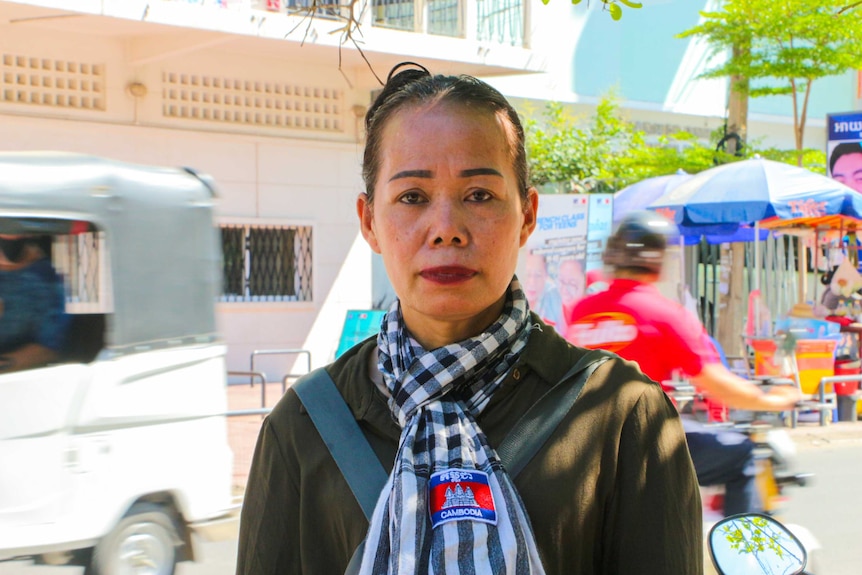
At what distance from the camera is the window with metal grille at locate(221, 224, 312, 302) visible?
14570 mm

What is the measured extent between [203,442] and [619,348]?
119 inches

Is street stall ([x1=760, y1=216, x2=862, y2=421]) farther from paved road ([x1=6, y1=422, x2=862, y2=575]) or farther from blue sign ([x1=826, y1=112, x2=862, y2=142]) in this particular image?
blue sign ([x1=826, y1=112, x2=862, y2=142])

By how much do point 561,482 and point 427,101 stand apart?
27.5 inches

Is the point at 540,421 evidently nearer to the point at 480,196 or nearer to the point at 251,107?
the point at 480,196

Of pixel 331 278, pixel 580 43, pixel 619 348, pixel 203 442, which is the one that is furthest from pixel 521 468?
pixel 580 43

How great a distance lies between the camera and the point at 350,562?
5.62 feet

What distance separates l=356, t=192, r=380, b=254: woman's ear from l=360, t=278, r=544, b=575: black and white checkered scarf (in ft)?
0.69

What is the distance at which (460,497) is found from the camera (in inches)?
65.5

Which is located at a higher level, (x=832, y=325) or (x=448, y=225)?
(x=448, y=225)

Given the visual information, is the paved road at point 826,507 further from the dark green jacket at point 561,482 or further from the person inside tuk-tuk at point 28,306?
the dark green jacket at point 561,482

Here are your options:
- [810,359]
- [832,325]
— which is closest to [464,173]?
[810,359]

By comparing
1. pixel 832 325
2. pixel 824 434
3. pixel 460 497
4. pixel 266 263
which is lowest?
pixel 824 434

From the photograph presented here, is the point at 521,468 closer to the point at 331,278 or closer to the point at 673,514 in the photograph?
the point at 673,514

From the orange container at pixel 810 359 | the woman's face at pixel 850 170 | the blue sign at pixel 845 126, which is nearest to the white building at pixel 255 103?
the blue sign at pixel 845 126
